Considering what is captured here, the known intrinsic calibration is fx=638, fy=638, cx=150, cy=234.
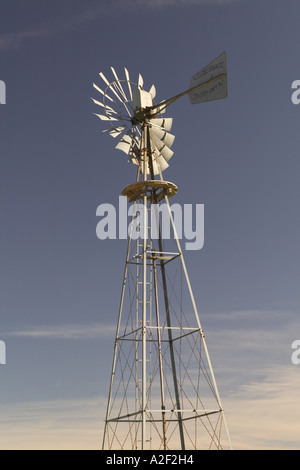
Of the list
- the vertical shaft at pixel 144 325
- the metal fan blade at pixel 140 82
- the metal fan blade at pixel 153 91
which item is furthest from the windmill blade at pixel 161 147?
the metal fan blade at pixel 140 82

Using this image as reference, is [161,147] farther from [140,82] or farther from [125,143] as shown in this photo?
[140,82]

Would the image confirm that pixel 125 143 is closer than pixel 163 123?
Yes

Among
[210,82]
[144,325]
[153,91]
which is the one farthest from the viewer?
[153,91]

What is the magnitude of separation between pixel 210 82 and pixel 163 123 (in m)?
6.17

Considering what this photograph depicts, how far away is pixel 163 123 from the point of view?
4281 centimetres

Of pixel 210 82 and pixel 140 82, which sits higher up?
pixel 140 82

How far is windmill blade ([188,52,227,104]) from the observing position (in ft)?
120

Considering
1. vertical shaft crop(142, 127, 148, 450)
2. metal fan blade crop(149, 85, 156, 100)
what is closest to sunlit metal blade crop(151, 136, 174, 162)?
vertical shaft crop(142, 127, 148, 450)

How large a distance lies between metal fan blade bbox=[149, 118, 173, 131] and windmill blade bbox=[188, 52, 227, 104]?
4380 mm

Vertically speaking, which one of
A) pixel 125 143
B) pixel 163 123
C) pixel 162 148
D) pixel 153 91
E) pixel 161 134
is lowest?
pixel 125 143

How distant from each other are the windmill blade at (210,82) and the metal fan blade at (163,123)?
438 cm

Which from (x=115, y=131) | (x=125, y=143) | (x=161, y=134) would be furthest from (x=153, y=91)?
(x=125, y=143)
